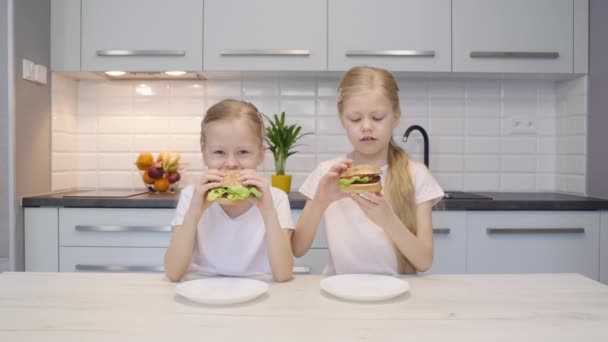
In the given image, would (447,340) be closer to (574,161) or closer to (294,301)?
(294,301)

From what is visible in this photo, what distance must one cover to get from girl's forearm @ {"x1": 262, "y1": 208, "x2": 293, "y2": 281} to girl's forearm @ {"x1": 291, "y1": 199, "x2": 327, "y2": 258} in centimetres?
10

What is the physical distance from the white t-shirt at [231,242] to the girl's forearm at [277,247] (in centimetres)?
12

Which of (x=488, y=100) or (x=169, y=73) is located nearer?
(x=169, y=73)

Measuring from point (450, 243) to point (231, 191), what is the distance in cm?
119

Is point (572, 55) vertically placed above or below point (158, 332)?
above

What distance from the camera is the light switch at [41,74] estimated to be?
209cm

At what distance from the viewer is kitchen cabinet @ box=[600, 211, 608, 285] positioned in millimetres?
1942

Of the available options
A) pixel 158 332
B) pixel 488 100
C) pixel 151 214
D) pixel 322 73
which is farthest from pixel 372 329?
pixel 488 100

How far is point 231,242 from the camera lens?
1.28m

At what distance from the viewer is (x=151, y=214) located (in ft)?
6.39

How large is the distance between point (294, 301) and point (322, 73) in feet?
5.23

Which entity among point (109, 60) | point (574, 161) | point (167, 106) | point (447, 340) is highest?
point (109, 60)

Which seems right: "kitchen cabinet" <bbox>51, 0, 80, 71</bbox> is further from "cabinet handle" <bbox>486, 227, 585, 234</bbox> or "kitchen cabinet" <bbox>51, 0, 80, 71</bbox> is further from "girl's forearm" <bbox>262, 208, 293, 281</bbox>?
"cabinet handle" <bbox>486, 227, 585, 234</bbox>

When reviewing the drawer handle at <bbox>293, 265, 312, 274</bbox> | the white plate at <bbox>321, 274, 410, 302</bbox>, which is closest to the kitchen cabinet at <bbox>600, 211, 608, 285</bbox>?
the drawer handle at <bbox>293, 265, 312, 274</bbox>
